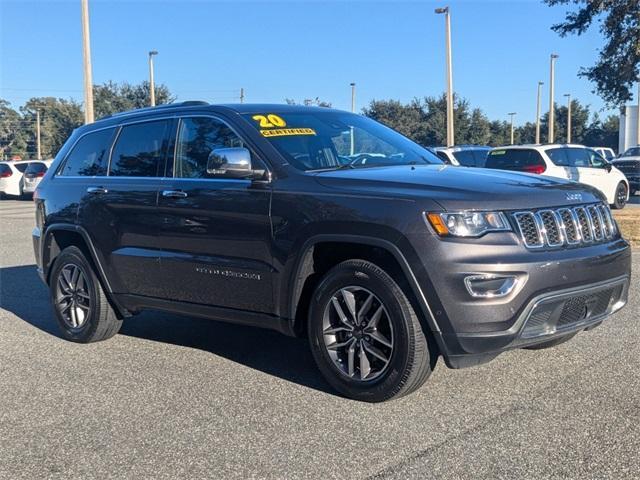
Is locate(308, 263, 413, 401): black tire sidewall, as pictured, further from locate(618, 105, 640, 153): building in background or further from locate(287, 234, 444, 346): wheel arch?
locate(618, 105, 640, 153): building in background

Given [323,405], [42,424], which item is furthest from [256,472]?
[42,424]

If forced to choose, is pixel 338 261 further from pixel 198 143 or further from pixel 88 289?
pixel 88 289

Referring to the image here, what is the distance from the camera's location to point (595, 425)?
3.86m

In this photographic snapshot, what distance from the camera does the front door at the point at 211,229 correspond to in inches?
184

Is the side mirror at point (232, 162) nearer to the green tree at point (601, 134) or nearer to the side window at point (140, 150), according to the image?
the side window at point (140, 150)

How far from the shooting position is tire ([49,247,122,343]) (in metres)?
5.95

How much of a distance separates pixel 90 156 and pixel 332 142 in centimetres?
237

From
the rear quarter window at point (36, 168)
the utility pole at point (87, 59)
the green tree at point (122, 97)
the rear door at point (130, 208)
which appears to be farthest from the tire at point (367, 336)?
the green tree at point (122, 97)

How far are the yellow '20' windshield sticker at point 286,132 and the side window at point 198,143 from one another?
0.68 feet

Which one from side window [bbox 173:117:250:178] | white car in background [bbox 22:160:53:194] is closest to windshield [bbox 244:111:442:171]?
side window [bbox 173:117:250:178]

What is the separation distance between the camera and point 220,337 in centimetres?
618

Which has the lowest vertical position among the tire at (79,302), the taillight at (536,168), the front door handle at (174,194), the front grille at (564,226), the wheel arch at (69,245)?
the tire at (79,302)

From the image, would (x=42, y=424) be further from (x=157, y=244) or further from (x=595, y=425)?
(x=595, y=425)

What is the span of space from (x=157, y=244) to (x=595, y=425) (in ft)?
10.4
